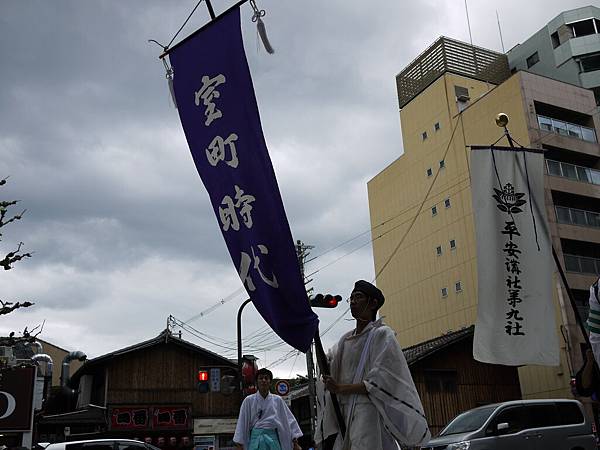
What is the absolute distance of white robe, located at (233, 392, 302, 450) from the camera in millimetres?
7172

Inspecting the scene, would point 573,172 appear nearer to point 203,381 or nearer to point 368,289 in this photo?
point 203,381

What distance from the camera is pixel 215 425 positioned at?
2809 centimetres

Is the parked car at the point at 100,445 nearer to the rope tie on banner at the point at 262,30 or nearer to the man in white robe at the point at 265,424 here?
the man in white robe at the point at 265,424

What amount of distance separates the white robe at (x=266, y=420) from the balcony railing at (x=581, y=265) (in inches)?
1016

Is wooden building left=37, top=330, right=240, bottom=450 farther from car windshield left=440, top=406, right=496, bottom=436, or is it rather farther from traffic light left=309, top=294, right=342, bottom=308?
car windshield left=440, top=406, right=496, bottom=436

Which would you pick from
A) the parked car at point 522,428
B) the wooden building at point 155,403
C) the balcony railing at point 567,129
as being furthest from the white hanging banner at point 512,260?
the balcony railing at point 567,129

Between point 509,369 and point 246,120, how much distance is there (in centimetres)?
2579

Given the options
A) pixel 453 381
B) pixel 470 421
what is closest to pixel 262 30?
pixel 470 421

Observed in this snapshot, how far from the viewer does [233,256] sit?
444 cm

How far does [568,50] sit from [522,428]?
1308 inches

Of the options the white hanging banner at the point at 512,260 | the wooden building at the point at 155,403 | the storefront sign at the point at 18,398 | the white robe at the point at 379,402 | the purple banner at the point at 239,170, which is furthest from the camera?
the wooden building at the point at 155,403

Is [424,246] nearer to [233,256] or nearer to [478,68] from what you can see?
[478,68]

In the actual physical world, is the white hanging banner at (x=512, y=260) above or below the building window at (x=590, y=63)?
below

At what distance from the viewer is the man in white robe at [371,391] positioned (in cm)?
384
